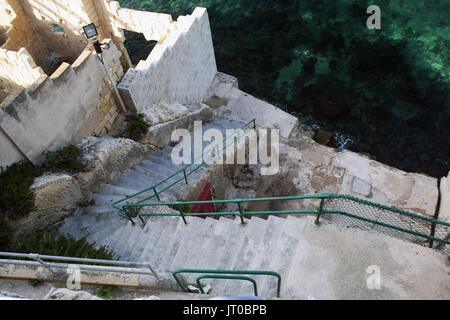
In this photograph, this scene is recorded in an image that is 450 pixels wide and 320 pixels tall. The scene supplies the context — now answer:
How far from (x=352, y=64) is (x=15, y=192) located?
17181 mm

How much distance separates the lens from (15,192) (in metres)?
8.16

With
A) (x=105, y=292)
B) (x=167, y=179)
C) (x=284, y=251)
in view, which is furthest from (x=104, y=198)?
(x=284, y=251)

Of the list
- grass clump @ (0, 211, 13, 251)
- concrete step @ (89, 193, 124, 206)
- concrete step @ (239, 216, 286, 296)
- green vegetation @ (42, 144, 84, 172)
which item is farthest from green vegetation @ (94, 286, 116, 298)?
green vegetation @ (42, 144, 84, 172)

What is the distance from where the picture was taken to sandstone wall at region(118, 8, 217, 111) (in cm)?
1167

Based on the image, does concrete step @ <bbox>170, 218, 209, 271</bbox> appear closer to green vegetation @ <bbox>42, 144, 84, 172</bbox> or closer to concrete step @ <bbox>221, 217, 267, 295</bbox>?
concrete step @ <bbox>221, 217, 267, 295</bbox>

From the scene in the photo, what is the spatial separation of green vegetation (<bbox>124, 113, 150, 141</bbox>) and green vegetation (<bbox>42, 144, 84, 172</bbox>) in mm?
2180

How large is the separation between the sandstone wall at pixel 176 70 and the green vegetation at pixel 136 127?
42 centimetres

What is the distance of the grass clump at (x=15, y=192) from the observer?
8078mm

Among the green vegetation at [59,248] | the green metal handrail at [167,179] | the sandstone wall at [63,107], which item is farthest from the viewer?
the green metal handrail at [167,179]

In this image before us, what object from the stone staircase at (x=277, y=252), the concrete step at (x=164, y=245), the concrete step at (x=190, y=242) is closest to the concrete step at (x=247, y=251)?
the stone staircase at (x=277, y=252)

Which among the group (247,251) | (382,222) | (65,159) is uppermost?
(65,159)

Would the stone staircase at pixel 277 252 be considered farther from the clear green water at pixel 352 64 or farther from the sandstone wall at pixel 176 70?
the clear green water at pixel 352 64

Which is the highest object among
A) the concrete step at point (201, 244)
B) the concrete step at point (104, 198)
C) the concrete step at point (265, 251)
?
the concrete step at point (265, 251)

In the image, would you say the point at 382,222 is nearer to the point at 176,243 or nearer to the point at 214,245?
the point at 214,245
